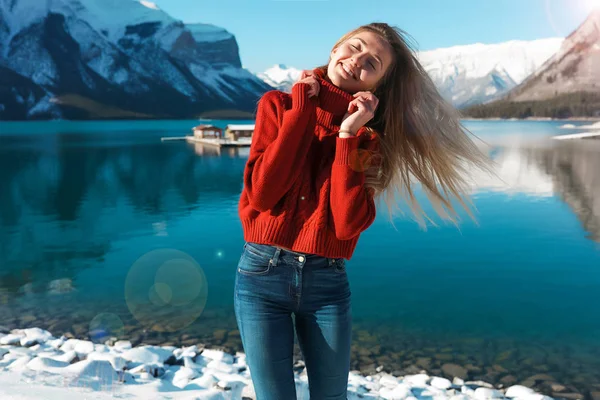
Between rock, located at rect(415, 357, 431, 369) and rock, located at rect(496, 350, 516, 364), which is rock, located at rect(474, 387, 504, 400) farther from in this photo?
rock, located at rect(496, 350, 516, 364)

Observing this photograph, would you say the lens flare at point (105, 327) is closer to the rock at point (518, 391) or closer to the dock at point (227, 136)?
the rock at point (518, 391)

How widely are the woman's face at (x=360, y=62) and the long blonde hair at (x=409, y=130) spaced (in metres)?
0.08

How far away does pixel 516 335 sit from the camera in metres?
9.44

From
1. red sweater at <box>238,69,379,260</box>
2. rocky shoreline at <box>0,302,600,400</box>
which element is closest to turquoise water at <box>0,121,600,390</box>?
rocky shoreline at <box>0,302,600,400</box>

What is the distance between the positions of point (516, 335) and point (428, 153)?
7.73m

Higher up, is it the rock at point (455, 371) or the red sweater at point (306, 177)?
the red sweater at point (306, 177)

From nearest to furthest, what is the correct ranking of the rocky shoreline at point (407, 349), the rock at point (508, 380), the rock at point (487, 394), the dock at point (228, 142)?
the rock at point (487, 394), the rock at point (508, 380), the rocky shoreline at point (407, 349), the dock at point (228, 142)

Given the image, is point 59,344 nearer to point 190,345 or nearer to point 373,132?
point 190,345

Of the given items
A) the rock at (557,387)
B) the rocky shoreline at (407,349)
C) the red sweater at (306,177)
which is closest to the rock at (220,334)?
the rocky shoreline at (407,349)

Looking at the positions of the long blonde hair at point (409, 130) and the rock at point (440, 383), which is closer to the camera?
the long blonde hair at point (409, 130)

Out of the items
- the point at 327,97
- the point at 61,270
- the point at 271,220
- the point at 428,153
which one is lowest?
the point at 61,270

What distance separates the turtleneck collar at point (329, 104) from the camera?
2611mm

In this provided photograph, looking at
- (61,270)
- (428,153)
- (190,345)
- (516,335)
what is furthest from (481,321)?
(61,270)

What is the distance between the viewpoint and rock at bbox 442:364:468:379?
757 centimetres
